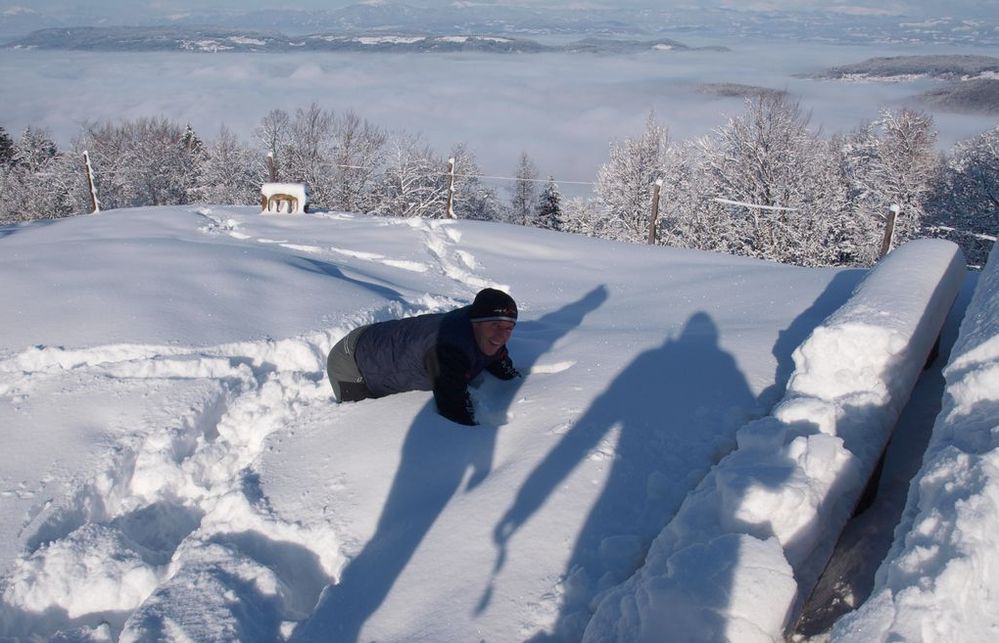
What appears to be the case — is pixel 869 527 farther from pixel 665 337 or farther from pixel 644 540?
pixel 665 337

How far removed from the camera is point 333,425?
145 inches

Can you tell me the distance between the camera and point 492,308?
3.40 m

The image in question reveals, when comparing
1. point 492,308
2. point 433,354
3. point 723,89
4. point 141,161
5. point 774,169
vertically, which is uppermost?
point 723,89

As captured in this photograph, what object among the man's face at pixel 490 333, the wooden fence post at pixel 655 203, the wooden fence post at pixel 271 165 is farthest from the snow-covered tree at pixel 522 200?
the man's face at pixel 490 333

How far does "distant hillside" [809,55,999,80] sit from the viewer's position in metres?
78.7

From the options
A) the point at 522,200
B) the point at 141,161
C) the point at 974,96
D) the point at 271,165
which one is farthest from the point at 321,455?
the point at 974,96

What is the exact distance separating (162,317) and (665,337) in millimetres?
3624

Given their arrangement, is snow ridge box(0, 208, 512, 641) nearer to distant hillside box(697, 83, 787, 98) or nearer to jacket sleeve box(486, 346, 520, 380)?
jacket sleeve box(486, 346, 520, 380)

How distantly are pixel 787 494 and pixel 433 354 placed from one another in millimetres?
1873

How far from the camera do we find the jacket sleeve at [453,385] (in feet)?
11.2

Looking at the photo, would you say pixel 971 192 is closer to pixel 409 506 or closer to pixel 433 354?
pixel 433 354

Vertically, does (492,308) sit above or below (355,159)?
above

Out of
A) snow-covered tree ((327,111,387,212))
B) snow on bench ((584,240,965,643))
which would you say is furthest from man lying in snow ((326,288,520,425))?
snow-covered tree ((327,111,387,212))

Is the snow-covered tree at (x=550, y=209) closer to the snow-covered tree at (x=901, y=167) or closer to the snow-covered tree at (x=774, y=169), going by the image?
the snow-covered tree at (x=774, y=169)
